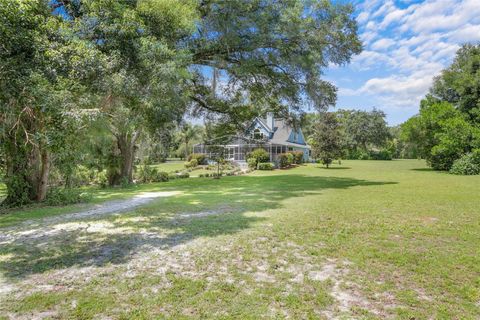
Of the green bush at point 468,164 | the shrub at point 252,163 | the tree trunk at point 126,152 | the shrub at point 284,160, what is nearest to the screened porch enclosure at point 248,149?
the shrub at point 284,160

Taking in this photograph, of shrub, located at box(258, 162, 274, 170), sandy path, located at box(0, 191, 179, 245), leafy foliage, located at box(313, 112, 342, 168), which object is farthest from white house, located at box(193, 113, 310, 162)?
sandy path, located at box(0, 191, 179, 245)

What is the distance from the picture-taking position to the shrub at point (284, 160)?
31.7 m

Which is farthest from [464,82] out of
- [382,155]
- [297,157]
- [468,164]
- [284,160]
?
[382,155]

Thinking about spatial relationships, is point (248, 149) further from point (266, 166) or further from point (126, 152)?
point (126, 152)

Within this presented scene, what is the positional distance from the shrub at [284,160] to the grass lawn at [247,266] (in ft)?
Answer: 77.0

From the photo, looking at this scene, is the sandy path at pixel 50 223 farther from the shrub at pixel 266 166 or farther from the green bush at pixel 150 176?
the shrub at pixel 266 166

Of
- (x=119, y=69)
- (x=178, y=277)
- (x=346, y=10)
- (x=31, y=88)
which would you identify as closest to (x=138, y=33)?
(x=119, y=69)

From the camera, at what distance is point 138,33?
682 centimetres

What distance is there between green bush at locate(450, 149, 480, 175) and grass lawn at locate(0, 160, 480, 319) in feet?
50.2

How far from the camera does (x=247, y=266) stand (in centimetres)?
448

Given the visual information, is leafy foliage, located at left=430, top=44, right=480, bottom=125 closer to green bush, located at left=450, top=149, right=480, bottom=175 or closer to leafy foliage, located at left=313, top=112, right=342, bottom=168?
green bush, located at left=450, top=149, right=480, bottom=175

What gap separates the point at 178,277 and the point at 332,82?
14.9 metres

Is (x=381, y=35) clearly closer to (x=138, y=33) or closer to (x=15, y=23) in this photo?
(x=138, y=33)

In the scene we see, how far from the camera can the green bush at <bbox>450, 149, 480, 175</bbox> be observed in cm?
2014
